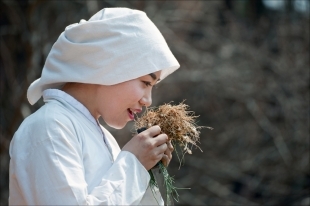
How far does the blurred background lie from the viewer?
22.4 ft

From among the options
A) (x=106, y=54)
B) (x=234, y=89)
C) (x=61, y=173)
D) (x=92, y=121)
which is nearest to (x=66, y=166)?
(x=61, y=173)

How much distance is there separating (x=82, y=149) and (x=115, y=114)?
0.68ft

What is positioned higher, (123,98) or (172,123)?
(123,98)

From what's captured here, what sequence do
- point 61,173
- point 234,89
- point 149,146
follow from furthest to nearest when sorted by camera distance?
point 234,89
point 149,146
point 61,173

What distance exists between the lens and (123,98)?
7.70 ft

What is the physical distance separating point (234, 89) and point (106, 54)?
525 centimetres

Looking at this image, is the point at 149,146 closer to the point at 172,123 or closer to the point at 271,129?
the point at 172,123

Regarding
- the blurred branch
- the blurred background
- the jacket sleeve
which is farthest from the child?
the blurred branch

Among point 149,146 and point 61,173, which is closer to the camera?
point 61,173

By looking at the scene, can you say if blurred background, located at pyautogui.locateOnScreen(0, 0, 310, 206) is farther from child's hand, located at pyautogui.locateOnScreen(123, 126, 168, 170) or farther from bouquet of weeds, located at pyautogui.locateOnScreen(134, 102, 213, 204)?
child's hand, located at pyautogui.locateOnScreen(123, 126, 168, 170)

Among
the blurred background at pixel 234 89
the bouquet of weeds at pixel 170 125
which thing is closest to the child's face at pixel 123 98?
the bouquet of weeds at pixel 170 125

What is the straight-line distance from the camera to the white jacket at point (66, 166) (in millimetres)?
2084

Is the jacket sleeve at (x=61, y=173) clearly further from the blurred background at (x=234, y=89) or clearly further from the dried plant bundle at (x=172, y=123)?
the blurred background at (x=234, y=89)

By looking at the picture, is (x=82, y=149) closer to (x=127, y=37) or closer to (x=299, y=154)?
(x=127, y=37)
